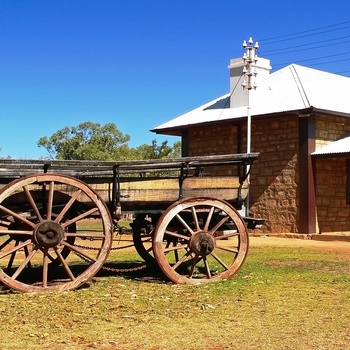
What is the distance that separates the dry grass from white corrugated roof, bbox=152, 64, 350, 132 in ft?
35.9

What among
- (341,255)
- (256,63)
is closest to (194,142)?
(256,63)

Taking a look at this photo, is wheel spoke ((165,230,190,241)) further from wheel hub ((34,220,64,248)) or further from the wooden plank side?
wheel hub ((34,220,64,248))

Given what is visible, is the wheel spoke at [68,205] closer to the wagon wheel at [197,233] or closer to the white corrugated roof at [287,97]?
the wagon wheel at [197,233]

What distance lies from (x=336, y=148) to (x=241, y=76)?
16.0 feet

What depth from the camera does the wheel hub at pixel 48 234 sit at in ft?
21.8

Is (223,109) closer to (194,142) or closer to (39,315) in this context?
(194,142)

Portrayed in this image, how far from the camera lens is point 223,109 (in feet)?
69.7

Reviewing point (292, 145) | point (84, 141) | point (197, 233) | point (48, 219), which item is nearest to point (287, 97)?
point (292, 145)

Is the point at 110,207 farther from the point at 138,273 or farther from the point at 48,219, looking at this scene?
the point at 138,273

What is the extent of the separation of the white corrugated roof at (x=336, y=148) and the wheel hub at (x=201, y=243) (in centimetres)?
1059

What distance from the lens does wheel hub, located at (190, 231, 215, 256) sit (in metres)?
7.48

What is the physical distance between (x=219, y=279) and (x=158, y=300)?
1.45 m

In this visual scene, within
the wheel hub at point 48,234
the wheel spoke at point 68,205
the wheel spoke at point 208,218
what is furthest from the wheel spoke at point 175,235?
the wheel hub at point 48,234

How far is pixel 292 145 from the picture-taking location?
719 inches
